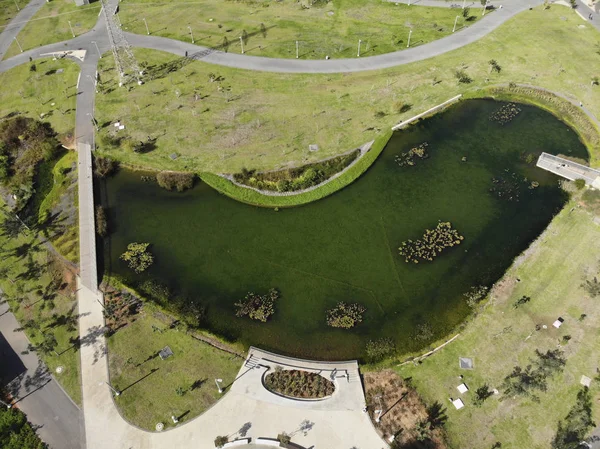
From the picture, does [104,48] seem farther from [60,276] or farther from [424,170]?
[424,170]

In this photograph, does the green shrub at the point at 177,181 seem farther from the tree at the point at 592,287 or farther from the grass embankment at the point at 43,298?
the tree at the point at 592,287

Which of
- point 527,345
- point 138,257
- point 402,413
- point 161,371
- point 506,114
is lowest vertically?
point 402,413

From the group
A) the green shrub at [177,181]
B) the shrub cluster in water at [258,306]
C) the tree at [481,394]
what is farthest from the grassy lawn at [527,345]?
the green shrub at [177,181]

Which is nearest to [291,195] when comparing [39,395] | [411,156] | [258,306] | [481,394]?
[258,306]

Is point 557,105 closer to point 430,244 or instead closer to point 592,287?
point 592,287

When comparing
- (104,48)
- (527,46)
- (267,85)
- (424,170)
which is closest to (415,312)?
(424,170)

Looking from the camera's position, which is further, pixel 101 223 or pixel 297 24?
pixel 297 24
